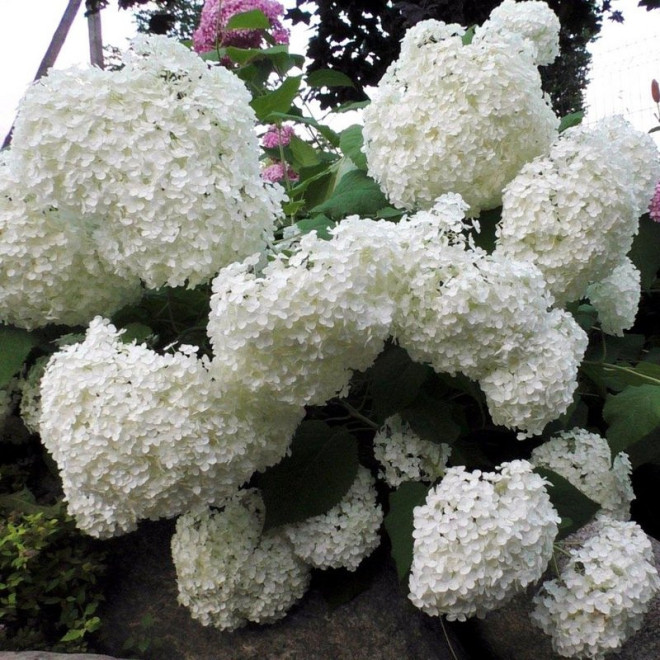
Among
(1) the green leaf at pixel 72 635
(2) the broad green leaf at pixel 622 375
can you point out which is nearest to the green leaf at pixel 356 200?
(2) the broad green leaf at pixel 622 375

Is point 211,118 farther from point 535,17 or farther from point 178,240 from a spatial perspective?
point 535,17

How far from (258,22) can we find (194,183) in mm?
1000

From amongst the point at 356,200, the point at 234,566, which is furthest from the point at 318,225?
the point at 234,566

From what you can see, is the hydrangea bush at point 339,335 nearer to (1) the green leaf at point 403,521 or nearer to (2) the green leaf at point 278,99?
(1) the green leaf at point 403,521

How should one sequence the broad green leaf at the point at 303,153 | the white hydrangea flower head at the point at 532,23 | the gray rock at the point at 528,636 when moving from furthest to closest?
the broad green leaf at the point at 303,153 < the white hydrangea flower head at the point at 532,23 < the gray rock at the point at 528,636

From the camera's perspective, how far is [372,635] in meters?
1.52

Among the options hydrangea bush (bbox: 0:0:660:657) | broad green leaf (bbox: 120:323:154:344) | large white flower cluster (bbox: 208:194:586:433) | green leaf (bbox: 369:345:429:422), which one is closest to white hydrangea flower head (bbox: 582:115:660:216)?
hydrangea bush (bbox: 0:0:660:657)

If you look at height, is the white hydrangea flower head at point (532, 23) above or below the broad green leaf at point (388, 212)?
above

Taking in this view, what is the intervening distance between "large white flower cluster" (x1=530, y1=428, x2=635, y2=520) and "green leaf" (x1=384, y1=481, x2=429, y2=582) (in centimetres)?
31

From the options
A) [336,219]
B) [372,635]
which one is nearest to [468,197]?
[336,219]

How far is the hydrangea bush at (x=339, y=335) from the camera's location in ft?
3.68

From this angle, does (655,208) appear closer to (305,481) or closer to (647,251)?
(647,251)

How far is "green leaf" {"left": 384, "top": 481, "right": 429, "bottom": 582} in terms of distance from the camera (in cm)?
129

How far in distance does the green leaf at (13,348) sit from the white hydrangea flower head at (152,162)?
1.08ft
